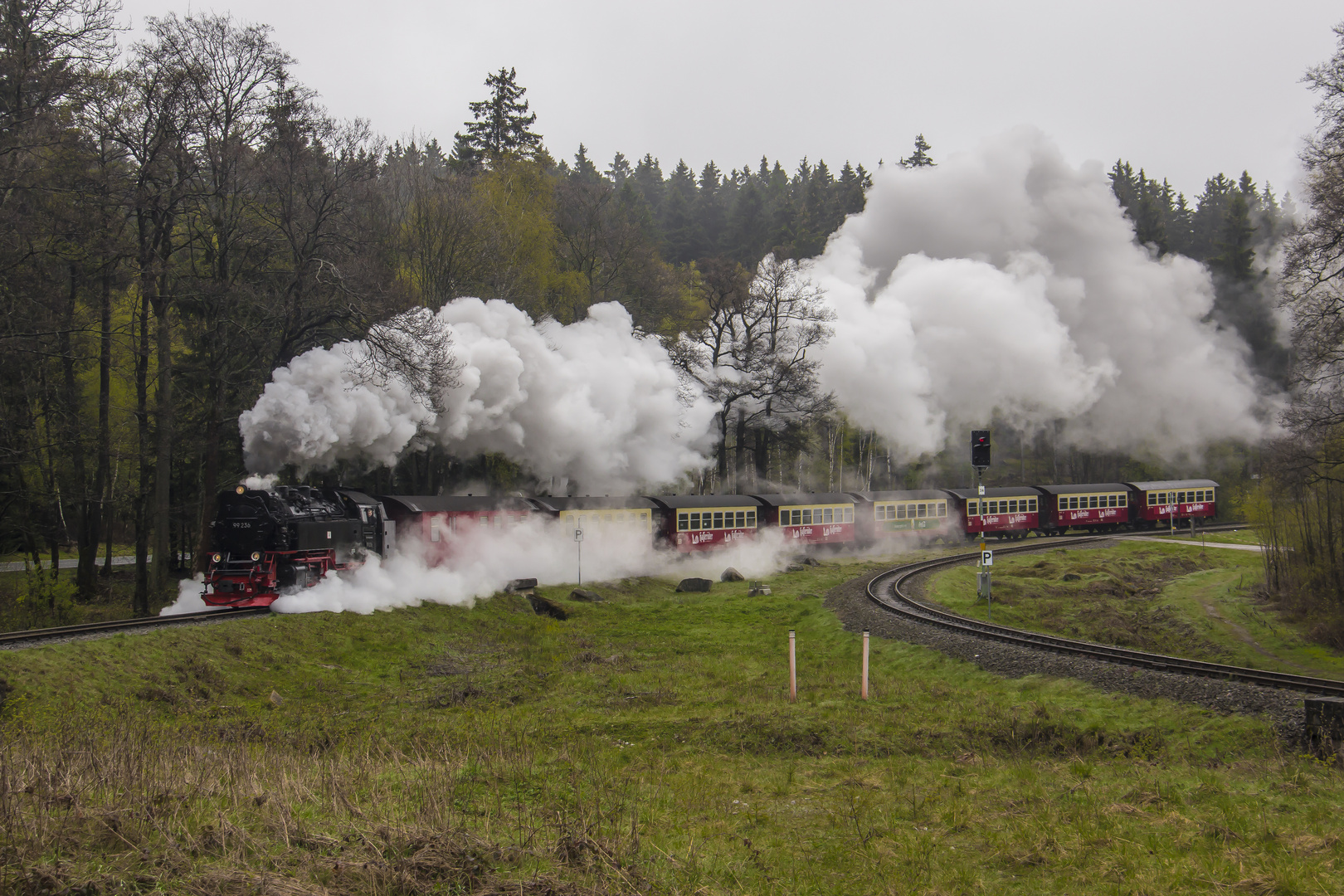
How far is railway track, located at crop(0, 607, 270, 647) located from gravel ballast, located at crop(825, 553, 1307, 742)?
13.4m

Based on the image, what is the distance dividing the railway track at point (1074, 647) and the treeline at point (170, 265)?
15647 millimetres

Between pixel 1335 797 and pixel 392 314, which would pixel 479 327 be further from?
pixel 1335 797

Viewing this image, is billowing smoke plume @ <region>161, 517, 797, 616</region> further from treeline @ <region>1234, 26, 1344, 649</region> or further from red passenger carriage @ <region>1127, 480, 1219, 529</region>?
red passenger carriage @ <region>1127, 480, 1219, 529</region>

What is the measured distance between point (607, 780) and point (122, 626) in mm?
11306

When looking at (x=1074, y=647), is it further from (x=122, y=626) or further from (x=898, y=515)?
(x=898, y=515)

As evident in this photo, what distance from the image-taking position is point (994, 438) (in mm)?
62438

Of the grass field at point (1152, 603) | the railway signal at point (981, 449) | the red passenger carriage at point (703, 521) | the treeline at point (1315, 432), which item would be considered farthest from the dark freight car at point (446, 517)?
the treeline at point (1315, 432)

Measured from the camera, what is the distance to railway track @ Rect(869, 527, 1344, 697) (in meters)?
12.8

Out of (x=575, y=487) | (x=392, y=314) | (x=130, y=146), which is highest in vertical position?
(x=130, y=146)

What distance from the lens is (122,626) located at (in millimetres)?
14797

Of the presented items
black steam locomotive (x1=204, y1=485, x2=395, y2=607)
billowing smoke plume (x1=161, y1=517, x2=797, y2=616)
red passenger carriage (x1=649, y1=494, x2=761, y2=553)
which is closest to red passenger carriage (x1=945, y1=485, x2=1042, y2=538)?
billowing smoke plume (x1=161, y1=517, x2=797, y2=616)

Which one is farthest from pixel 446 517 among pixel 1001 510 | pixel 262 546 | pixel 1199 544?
pixel 1199 544

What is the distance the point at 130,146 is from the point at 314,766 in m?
19.1

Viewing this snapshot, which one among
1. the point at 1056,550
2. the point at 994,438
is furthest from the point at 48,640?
the point at 994,438
